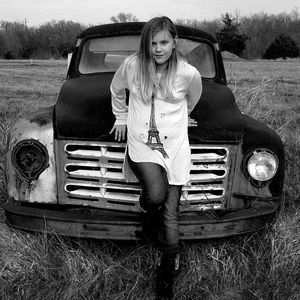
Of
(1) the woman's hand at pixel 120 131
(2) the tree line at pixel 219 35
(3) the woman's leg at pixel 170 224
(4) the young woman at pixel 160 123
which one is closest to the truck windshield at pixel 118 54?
(1) the woman's hand at pixel 120 131

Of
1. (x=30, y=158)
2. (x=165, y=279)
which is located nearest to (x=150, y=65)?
(x=30, y=158)

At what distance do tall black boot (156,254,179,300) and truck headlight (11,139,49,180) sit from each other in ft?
3.20

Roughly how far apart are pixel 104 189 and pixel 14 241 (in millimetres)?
743

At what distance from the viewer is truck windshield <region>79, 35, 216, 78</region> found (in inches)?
172

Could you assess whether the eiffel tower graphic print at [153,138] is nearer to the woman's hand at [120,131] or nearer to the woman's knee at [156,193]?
the woman's knee at [156,193]

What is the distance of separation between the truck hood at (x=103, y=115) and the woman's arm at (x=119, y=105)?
0.08 m

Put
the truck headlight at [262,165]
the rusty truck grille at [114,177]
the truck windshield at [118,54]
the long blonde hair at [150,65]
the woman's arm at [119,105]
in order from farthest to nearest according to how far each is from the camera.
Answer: the truck windshield at [118,54] < the truck headlight at [262,165] < the rusty truck grille at [114,177] < the woman's arm at [119,105] < the long blonde hair at [150,65]

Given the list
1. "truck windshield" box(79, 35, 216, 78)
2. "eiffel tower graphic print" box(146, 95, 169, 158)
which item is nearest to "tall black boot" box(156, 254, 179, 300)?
"eiffel tower graphic print" box(146, 95, 169, 158)

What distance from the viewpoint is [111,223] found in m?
2.85

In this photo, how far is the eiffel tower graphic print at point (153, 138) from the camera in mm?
2639

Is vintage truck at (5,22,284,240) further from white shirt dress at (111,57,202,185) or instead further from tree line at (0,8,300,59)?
tree line at (0,8,300,59)

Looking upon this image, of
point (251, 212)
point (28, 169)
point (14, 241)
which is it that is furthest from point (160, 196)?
point (14, 241)

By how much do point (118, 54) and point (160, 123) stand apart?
1952 mm

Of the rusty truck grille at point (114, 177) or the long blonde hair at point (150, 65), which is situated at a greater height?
the long blonde hair at point (150, 65)
